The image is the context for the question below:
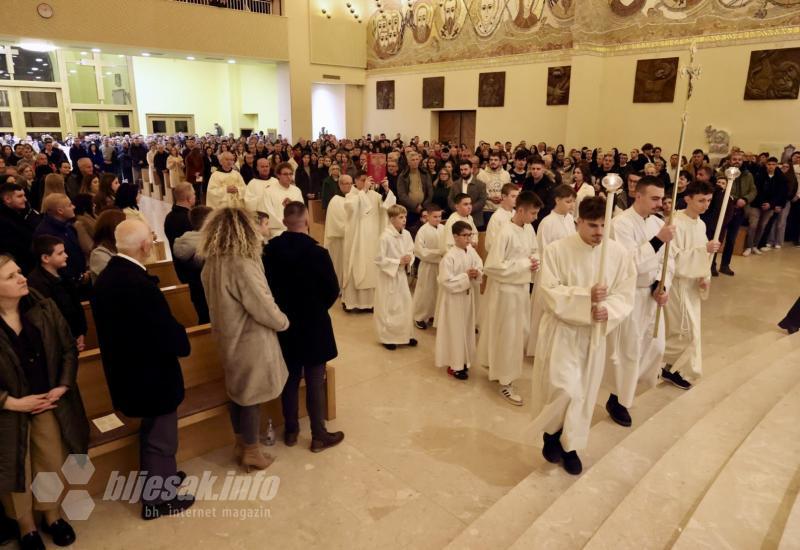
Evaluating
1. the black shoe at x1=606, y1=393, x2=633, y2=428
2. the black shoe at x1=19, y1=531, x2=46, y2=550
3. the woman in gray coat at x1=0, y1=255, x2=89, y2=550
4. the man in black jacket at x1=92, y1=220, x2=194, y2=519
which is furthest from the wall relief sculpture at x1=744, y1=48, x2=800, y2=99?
the black shoe at x1=19, y1=531, x2=46, y2=550

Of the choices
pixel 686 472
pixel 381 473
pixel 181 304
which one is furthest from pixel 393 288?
pixel 686 472

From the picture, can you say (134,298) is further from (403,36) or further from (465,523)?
(403,36)

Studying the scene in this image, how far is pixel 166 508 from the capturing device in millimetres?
3361

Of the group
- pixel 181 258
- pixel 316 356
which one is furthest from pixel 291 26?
pixel 316 356

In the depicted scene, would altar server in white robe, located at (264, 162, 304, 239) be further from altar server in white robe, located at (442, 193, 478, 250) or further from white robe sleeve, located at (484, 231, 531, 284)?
white robe sleeve, located at (484, 231, 531, 284)

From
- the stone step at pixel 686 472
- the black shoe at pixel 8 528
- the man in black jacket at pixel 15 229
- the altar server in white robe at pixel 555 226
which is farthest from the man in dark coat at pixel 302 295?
the man in black jacket at pixel 15 229

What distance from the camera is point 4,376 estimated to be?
2.71m

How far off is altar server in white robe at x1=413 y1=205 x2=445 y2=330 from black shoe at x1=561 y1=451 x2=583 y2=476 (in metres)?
2.99

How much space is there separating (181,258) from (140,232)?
5.88 ft

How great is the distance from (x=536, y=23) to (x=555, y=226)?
13.7 m

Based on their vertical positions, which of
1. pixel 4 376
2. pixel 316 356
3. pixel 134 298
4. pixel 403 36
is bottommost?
pixel 316 356

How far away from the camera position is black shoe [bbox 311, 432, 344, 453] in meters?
4.06

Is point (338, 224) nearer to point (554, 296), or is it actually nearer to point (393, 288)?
point (393, 288)

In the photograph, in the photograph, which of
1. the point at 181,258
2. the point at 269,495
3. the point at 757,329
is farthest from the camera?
the point at 757,329
